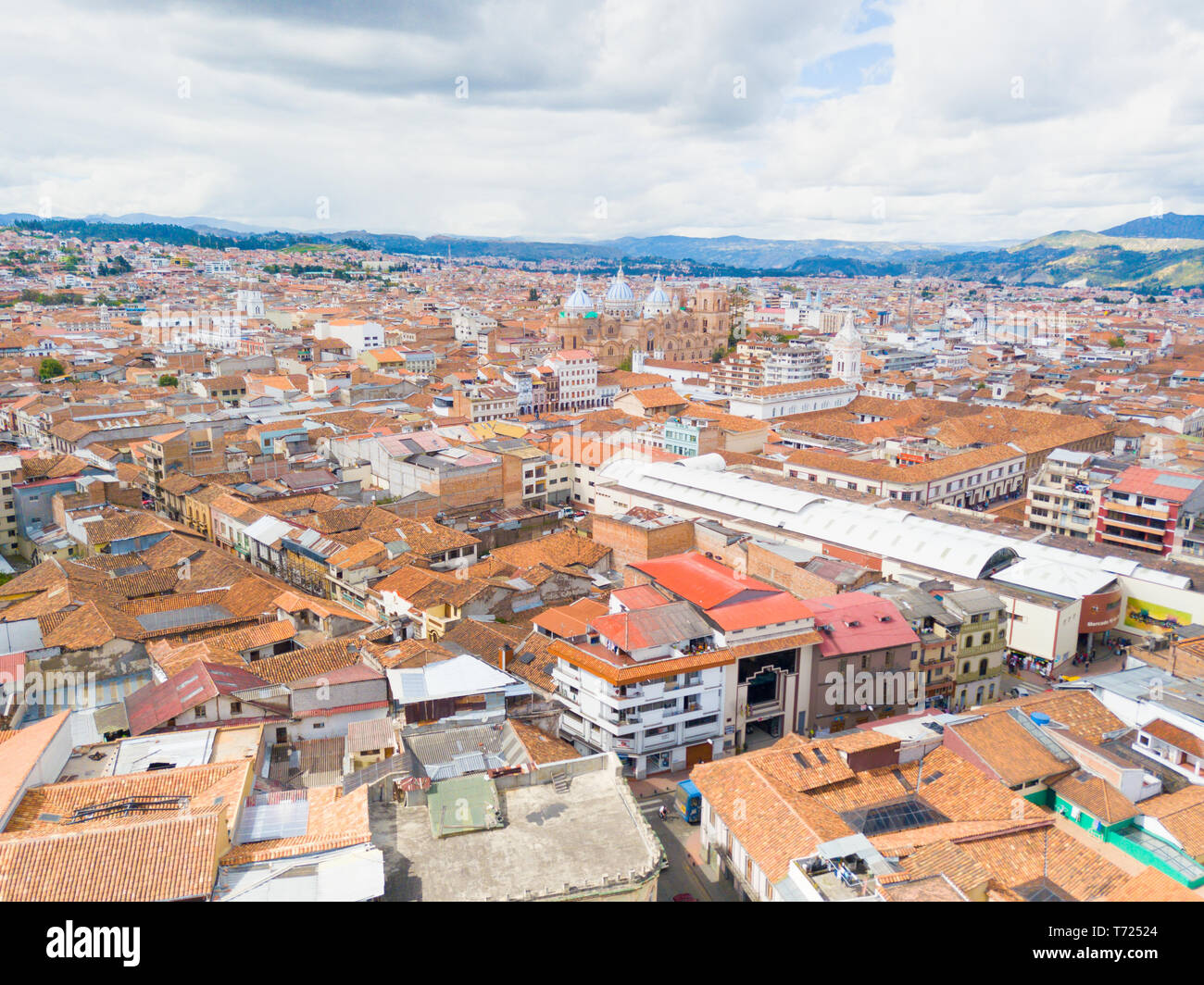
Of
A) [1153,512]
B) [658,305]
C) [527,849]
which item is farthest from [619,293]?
[527,849]

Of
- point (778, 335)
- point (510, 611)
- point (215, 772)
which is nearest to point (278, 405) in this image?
point (510, 611)

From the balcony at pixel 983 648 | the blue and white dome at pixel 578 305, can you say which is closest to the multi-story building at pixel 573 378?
the blue and white dome at pixel 578 305

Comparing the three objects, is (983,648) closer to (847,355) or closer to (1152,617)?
(1152,617)

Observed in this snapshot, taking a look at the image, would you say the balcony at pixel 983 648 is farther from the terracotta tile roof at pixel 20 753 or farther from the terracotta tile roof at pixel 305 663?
the terracotta tile roof at pixel 20 753

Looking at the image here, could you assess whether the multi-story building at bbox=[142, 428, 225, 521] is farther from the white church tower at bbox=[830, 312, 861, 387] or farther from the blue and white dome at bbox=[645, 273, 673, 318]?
the blue and white dome at bbox=[645, 273, 673, 318]

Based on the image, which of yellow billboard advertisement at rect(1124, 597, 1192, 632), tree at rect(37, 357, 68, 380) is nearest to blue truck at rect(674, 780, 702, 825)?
yellow billboard advertisement at rect(1124, 597, 1192, 632)

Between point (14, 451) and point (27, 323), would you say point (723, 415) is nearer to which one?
point (14, 451)
